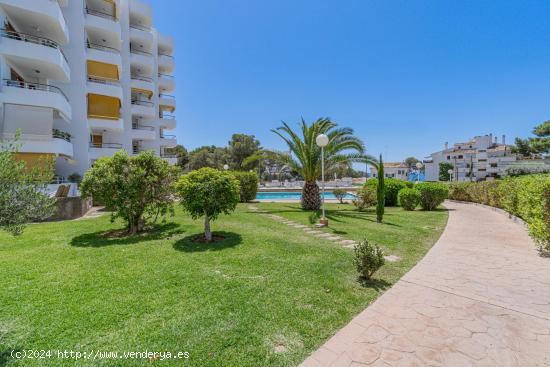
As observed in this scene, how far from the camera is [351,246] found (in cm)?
765

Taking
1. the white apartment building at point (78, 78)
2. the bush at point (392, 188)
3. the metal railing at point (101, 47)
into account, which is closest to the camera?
the white apartment building at point (78, 78)

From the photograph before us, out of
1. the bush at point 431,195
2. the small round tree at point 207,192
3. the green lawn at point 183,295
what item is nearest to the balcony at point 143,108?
the green lawn at point 183,295

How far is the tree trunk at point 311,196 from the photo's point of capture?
15961mm

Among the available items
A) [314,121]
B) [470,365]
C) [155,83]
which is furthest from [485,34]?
[155,83]

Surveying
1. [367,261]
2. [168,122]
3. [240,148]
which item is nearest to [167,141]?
[168,122]

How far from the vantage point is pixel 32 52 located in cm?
1455

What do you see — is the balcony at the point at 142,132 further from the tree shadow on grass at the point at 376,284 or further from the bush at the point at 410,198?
the tree shadow on grass at the point at 376,284

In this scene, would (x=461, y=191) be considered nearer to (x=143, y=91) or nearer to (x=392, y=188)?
(x=392, y=188)

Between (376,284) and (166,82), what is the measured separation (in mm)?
35425

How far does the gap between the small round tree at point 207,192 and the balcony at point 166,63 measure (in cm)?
3105

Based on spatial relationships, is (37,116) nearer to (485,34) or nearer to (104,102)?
(104,102)

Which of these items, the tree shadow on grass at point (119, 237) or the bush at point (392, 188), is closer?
the tree shadow on grass at point (119, 237)

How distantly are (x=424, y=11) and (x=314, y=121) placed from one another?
27.4ft

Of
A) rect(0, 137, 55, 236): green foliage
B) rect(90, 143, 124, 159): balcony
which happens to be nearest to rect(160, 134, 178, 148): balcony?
rect(90, 143, 124, 159): balcony
